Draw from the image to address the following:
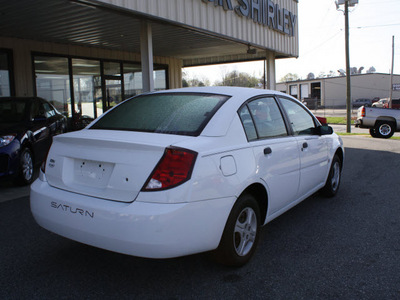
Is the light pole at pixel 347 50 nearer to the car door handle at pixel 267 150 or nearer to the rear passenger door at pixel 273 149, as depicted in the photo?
the rear passenger door at pixel 273 149

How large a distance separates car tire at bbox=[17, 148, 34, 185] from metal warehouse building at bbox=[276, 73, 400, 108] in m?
59.8

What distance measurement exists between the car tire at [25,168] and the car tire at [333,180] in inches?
187

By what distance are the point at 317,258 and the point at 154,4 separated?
Answer: 21.4 feet

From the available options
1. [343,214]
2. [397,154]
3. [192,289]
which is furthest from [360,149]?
[192,289]

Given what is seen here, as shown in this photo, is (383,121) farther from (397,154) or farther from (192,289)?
(192,289)

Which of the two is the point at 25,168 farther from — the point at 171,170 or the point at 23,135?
the point at 171,170

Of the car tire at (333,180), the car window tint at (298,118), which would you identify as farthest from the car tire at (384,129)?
the car window tint at (298,118)

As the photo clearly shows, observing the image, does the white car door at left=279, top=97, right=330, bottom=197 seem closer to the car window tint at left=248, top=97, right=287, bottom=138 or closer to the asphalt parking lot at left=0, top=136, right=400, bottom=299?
the car window tint at left=248, top=97, right=287, bottom=138

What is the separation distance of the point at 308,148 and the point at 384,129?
12812 millimetres

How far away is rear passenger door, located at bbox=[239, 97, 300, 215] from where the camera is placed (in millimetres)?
3338

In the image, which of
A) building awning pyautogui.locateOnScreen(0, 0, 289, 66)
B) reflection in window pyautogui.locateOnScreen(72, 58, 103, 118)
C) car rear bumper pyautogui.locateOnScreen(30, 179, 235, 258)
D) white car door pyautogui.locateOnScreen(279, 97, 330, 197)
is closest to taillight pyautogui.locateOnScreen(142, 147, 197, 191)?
car rear bumper pyautogui.locateOnScreen(30, 179, 235, 258)

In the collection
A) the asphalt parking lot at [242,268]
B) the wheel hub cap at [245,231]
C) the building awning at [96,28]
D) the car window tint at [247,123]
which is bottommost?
the asphalt parking lot at [242,268]

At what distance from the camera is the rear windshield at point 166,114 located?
3088mm

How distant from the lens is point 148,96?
3.94 m
